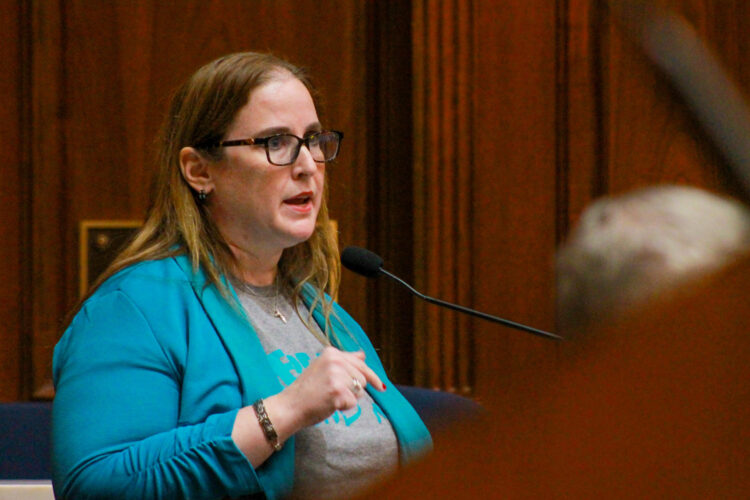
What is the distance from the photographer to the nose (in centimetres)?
158

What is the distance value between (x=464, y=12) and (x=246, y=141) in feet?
3.60

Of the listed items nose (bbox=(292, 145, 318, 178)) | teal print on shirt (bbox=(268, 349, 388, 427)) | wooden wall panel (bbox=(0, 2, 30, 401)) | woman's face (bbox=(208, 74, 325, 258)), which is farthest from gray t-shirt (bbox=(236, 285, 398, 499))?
wooden wall panel (bbox=(0, 2, 30, 401))

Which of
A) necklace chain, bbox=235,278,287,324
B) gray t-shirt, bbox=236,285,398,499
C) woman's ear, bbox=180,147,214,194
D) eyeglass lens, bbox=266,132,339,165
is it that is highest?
eyeglass lens, bbox=266,132,339,165

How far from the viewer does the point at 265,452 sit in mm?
1300

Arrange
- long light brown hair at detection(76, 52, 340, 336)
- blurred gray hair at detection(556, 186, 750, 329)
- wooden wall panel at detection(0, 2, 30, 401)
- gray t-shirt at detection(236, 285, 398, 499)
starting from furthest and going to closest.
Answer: wooden wall panel at detection(0, 2, 30, 401) → long light brown hair at detection(76, 52, 340, 336) → gray t-shirt at detection(236, 285, 398, 499) → blurred gray hair at detection(556, 186, 750, 329)

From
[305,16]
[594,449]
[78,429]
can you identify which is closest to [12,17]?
[305,16]

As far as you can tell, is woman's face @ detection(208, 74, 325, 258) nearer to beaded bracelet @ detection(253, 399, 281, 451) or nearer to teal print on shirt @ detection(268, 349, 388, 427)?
teal print on shirt @ detection(268, 349, 388, 427)

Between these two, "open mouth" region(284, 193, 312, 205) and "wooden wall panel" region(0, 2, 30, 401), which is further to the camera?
"wooden wall panel" region(0, 2, 30, 401)

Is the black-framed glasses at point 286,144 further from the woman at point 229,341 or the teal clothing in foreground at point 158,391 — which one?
the teal clothing in foreground at point 158,391

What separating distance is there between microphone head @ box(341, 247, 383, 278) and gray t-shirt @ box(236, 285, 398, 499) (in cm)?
15

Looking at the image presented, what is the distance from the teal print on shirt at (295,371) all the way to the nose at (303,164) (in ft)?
1.00

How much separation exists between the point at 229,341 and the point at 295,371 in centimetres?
14

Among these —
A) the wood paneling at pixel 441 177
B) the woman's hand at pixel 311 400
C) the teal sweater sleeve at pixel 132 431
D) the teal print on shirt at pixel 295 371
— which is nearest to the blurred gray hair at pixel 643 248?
the woman's hand at pixel 311 400

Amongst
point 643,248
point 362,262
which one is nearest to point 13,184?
point 362,262
